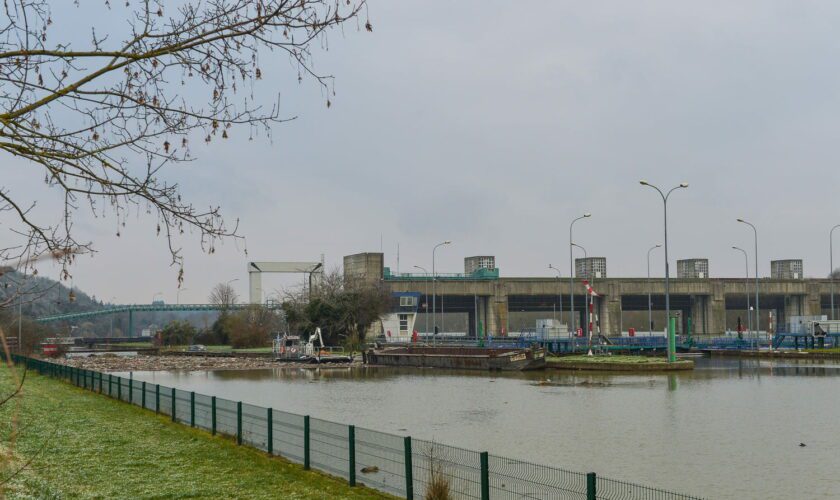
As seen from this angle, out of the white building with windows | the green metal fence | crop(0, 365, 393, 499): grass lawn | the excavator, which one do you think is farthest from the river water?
the white building with windows

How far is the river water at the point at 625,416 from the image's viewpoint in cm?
1989

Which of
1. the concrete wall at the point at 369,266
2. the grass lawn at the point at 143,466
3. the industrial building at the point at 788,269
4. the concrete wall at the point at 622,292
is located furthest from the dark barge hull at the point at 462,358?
the industrial building at the point at 788,269

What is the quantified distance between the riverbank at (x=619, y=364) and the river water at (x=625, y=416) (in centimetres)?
184

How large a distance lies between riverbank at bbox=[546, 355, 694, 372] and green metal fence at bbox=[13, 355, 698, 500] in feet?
128

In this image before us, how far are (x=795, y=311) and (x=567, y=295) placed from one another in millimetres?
35537

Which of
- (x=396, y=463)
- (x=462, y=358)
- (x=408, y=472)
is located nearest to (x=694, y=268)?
(x=462, y=358)

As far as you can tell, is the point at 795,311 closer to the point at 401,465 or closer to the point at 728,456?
the point at 728,456

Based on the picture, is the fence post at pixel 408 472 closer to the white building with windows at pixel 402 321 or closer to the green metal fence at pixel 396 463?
the green metal fence at pixel 396 463

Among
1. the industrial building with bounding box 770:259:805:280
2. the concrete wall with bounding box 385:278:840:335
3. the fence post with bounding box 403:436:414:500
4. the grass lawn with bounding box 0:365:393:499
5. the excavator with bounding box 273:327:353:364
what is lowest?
the excavator with bounding box 273:327:353:364

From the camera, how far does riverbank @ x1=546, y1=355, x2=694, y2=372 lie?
57.8 m

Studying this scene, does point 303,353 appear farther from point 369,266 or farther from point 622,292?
point 622,292

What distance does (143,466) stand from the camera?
1716 centimetres

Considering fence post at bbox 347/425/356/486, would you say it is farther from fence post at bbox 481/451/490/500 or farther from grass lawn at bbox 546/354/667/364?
grass lawn at bbox 546/354/667/364

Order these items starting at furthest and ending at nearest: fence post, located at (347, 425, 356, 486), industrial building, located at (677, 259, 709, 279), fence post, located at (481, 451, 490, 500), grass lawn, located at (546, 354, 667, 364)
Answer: industrial building, located at (677, 259, 709, 279)
grass lawn, located at (546, 354, 667, 364)
fence post, located at (347, 425, 356, 486)
fence post, located at (481, 451, 490, 500)
